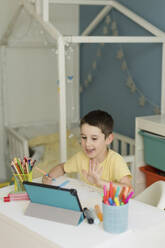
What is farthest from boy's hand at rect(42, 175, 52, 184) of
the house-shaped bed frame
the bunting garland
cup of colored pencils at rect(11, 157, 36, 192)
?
the bunting garland

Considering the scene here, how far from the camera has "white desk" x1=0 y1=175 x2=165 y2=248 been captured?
113cm

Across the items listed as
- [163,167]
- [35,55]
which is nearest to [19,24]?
[35,55]

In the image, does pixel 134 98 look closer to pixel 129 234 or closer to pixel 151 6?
pixel 151 6

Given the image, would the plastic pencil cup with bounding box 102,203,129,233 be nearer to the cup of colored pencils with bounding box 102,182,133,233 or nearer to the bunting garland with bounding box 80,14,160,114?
the cup of colored pencils with bounding box 102,182,133,233

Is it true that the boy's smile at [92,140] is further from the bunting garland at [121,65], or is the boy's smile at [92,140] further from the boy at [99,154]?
the bunting garland at [121,65]

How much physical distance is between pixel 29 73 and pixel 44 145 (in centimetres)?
76

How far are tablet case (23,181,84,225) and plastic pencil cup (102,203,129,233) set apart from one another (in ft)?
0.35

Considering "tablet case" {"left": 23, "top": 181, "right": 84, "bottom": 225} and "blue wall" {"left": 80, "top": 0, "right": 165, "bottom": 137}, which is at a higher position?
"blue wall" {"left": 80, "top": 0, "right": 165, "bottom": 137}

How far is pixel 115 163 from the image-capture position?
5.52 feet

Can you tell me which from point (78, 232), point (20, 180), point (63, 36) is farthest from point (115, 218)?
point (63, 36)

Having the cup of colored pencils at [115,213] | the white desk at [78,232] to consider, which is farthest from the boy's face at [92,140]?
the cup of colored pencils at [115,213]

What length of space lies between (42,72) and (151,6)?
4.35ft

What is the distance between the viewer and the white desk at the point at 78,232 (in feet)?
3.69

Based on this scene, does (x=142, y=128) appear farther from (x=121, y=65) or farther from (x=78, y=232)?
(x=78, y=232)
